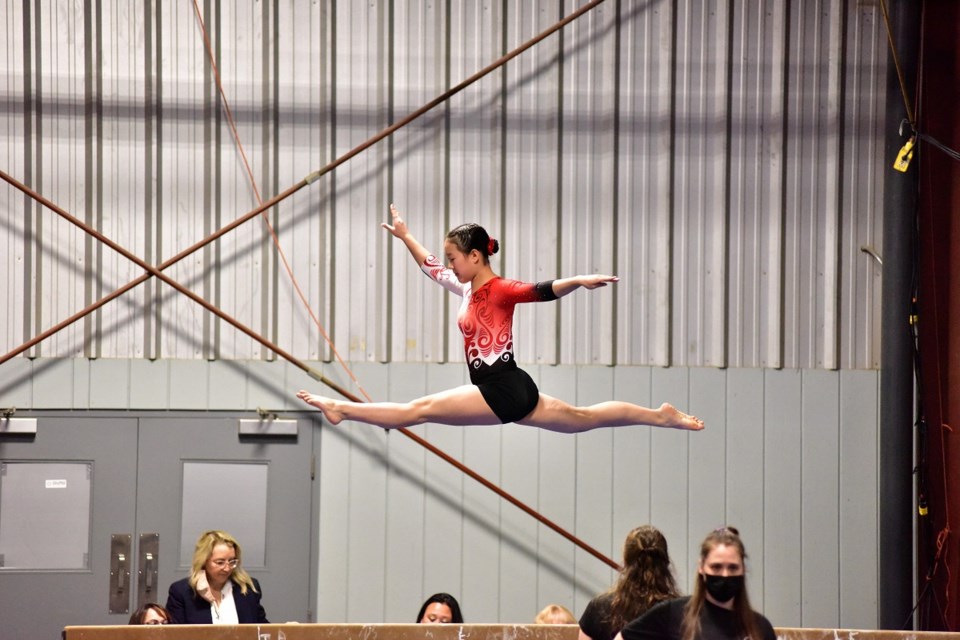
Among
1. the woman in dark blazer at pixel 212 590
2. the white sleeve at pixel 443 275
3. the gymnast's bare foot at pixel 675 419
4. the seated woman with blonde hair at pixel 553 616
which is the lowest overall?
the seated woman with blonde hair at pixel 553 616

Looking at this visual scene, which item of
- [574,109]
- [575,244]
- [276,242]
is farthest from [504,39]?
[276,242]

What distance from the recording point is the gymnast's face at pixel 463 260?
4789 millimetres

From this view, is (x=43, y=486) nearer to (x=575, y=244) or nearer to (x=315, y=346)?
(x=315, y=346)

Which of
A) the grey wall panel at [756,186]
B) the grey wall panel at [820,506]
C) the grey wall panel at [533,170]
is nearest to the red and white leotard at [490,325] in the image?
the grey wall panel at [533,170]

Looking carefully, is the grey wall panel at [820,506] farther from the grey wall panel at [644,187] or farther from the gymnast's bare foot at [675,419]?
the gymnast's bare foot at [675,419]

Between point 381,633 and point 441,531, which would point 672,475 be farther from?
point 381,633

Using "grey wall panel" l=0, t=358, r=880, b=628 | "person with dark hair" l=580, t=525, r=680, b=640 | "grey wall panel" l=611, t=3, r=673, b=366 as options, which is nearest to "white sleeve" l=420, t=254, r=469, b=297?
"person with dark hair" l=580, t=525, r=680, b=640

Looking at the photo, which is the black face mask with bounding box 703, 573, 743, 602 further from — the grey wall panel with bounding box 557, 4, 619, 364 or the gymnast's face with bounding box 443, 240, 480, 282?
the grey wall panel with bounding box 557, 4, 619, 364

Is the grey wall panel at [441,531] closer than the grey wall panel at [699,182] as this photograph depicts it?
Yes

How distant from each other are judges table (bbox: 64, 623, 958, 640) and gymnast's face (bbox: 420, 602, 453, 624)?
39.8 inches

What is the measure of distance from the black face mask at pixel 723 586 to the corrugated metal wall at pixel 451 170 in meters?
4.14

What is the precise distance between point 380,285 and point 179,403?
1478 mm

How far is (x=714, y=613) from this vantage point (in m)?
3.65

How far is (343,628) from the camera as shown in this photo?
208 inches
